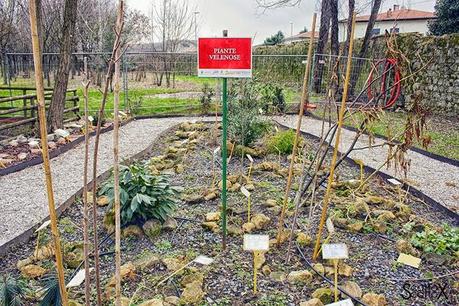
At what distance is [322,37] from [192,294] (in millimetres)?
10013

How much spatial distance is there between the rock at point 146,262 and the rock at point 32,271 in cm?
53

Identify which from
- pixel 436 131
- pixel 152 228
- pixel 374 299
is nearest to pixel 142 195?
pixel 152 228

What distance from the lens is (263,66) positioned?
10.3 m

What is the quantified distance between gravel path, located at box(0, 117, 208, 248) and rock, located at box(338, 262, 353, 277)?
220 cm

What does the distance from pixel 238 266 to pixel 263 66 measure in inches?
333

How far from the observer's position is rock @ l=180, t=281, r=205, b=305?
1.99m

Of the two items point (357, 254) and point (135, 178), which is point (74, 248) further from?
point (357, 254)

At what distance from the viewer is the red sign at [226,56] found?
2.38m

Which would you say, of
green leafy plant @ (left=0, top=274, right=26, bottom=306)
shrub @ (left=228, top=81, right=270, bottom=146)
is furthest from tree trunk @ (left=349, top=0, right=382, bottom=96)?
green leafy plant @ (left=0, top=274, right=26, bottom=306)

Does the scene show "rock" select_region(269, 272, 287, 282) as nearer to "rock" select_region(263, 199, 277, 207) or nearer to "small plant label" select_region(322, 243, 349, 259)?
"small plant label" select_region(322, 243, 349, 259)

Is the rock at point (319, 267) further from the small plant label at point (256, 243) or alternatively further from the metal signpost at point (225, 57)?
the metal signpost at point (225, 57)

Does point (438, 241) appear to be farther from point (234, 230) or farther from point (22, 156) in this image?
point (22, 156)

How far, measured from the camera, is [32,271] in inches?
89.3

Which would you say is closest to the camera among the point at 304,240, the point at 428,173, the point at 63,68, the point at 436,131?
the point at 304,240
